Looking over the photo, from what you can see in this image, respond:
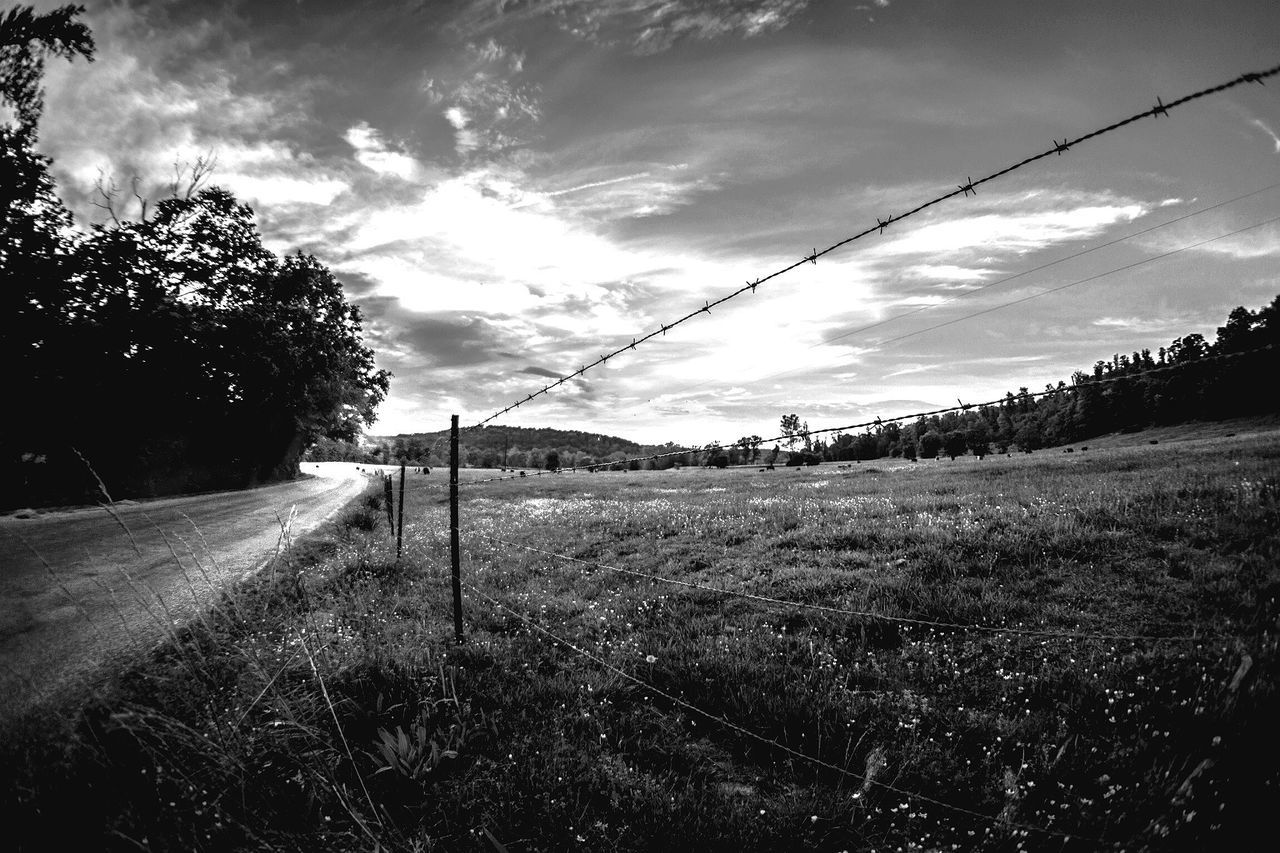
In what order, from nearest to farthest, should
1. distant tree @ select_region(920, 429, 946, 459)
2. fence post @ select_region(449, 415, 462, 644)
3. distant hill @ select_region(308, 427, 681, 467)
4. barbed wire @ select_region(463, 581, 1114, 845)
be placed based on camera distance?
barbed wire @ select_region(463, 581, 1114, 845)
fence post @ select_region(449, 415, 462, 644)
distant tree @ select_region(920, 429, 946, 459)
distant hill @ select_region(308, 427, 681, 467)

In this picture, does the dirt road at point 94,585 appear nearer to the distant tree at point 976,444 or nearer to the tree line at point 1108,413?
the tree line at point 1108,413

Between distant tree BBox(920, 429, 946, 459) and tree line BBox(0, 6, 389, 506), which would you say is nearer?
tree line BBox(0, 6, 389, 506)

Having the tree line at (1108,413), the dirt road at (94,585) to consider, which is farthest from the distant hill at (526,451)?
the dirt road at (94,585)

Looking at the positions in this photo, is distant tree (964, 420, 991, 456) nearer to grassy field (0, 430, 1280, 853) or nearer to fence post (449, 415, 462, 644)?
grassy field (0, 430, 1280, 853)

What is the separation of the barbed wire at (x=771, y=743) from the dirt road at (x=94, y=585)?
12.4 ft

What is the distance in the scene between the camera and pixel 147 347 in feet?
105

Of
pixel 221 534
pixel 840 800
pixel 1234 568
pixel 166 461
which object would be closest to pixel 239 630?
pixel 840 800

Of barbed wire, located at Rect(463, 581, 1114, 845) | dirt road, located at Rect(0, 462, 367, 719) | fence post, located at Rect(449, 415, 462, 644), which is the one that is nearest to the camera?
barbed wire, located at Rect(463, 581, 1114, 845)

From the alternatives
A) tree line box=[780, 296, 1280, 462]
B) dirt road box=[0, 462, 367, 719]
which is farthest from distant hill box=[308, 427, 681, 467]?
dirt road box=[0, 462, 367, 719]

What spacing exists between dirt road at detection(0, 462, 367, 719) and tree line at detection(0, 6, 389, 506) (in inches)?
163

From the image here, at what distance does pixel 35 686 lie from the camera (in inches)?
204

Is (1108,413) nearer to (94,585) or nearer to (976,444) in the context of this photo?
(976,444)

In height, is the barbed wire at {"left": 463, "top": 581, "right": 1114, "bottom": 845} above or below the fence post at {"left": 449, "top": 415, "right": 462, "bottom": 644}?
below

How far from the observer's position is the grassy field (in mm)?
3238
